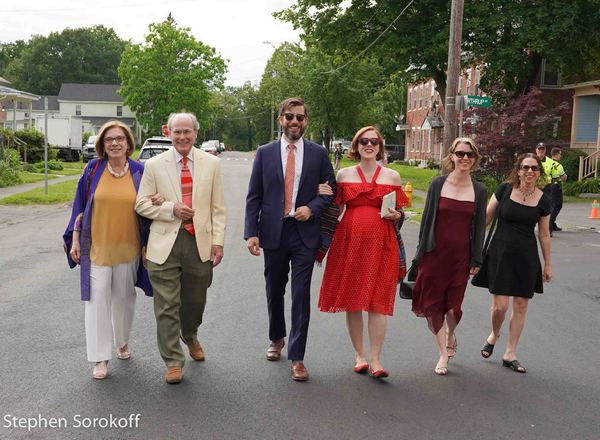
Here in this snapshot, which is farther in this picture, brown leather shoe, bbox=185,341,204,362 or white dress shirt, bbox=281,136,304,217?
brown leather shoe, bbox=185,341,204,362

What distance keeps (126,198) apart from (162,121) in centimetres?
6310

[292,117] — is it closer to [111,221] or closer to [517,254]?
[111,221]

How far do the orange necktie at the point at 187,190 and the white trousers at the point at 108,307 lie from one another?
1.78 feet

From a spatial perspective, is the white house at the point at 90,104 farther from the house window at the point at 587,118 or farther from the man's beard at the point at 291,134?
the man's beard at the point at 291,134

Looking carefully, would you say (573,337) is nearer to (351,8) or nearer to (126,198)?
(126,198)

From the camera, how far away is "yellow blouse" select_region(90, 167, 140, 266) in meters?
5.48

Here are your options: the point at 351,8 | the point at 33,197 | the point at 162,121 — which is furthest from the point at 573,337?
the point at 162,121

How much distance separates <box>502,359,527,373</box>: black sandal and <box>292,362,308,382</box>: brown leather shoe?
1.71 meters

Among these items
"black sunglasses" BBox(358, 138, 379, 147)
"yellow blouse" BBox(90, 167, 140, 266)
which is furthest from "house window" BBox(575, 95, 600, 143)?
"yellow blouse" BBox(90, 167, 140, 266)

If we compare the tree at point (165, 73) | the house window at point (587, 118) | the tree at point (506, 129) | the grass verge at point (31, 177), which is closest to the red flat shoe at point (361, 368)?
the tree at point (506, 129)

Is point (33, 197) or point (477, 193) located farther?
point (33, 197)

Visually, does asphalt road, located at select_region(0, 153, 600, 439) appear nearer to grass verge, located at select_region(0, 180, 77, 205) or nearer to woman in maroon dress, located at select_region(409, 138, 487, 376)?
woman in maroon dress, located at select_region(409, 138, 487, 376)

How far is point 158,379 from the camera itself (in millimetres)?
5375

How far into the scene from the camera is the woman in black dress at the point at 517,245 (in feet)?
19.5
